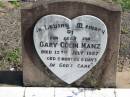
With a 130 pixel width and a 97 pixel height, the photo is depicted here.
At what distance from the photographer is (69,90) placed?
20.1 ft

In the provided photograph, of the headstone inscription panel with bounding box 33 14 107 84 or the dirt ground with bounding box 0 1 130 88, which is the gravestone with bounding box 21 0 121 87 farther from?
the dirt ground with bounding box 0 1 130 88

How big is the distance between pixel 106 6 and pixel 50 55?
93 cm

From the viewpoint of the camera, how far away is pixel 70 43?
19.4ft

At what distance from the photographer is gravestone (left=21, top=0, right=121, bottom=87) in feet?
19.0

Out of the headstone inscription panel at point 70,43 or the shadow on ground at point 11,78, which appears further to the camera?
the shadow on ground at point 11,78

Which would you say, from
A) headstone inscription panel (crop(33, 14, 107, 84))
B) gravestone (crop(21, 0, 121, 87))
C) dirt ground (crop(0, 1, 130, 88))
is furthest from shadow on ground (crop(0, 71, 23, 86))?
headstone inscription panel (crop(33, 14, 107, 84))

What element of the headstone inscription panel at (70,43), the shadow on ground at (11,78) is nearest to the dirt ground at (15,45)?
the shadow on ground at (11,78)

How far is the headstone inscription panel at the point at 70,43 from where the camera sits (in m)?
5.83

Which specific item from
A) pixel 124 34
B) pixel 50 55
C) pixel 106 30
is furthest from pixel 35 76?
pixel 124 34

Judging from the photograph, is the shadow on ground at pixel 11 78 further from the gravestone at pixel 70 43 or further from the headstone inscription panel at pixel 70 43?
the headstone inscription panel at pixel 70 43

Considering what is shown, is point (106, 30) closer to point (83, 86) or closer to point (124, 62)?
point (83, 86)

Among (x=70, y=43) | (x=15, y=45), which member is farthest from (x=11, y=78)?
(x=15, y=45)

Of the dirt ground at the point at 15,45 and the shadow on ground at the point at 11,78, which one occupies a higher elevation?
the dirt ground at the point at 15,45

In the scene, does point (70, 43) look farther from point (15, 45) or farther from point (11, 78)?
point (15, 45)
